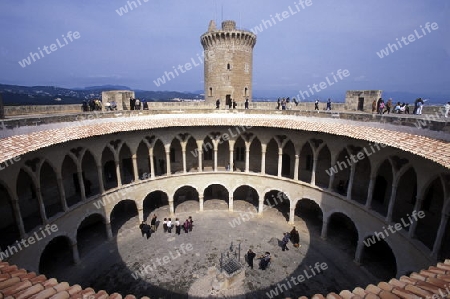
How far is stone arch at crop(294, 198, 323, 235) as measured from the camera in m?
23.1

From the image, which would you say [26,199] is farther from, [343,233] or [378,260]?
[378,260]

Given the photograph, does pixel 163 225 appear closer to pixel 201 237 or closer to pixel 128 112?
pixel 201 237

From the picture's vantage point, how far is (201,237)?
21.3 metres

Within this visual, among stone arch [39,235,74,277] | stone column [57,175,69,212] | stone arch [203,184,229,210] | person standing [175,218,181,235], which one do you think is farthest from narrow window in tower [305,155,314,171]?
stone arch [39,235,74,277]

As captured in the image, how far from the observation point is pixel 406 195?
16875mm

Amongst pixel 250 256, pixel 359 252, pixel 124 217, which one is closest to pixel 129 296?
pixel 250 256

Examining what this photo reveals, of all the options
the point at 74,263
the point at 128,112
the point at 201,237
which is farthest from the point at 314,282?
the point at 128,112

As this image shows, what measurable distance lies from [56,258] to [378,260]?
79.2ft

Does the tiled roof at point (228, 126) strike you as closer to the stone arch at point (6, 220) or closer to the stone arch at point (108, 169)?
the stone arch at point (108, 169)

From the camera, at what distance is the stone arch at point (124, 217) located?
23.1m

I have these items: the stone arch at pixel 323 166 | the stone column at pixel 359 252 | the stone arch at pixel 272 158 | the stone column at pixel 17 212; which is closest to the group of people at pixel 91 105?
the stone column at pixel 17 212

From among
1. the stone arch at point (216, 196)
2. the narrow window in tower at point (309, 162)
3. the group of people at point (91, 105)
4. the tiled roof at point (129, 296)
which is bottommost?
the stone arch at point (216, 196)

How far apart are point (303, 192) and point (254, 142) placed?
7.43 meters

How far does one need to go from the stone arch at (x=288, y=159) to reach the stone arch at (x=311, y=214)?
3.08 m
